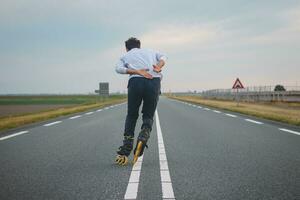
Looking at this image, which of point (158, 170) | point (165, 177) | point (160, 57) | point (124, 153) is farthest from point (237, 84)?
point (165, 177)

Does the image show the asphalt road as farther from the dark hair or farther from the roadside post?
the roadside post

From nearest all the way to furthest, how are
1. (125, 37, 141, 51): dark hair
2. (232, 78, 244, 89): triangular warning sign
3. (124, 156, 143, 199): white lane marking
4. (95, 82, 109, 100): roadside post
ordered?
(124, 156, 143, 199): white lane marking < (125, 37, 141, 51): dark hair < (232, 78, 244, 89): triangular warning sign < (95, 82, 109, 100): roadside post

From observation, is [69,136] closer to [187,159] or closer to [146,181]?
[187,159]

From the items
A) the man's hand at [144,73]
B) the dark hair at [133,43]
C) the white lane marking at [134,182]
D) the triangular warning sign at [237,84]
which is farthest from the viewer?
the triangular warning sign at [237,84]

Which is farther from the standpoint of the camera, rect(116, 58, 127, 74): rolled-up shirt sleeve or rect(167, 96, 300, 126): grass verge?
rect(167, 96, 300, 126): grass verge

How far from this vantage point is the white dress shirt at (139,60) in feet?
17.6

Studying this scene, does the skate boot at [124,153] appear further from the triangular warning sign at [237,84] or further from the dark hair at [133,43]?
the triangular warning sign at [237,84]

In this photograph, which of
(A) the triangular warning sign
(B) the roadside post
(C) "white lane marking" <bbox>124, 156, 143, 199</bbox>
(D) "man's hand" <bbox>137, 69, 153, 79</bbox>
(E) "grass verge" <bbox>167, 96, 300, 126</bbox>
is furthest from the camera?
(B) the roadside post

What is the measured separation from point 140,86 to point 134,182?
158 cm

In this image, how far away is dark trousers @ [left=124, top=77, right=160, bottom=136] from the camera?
17.4ft

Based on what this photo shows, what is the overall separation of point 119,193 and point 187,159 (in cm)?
212

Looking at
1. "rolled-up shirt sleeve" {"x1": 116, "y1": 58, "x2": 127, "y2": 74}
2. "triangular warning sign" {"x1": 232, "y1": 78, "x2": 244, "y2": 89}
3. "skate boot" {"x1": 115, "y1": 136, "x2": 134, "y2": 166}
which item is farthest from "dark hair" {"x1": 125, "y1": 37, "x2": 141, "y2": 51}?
"triangular warning sign" {"x1": 232, "y1": 78, "x2": 244, "y2": 89}

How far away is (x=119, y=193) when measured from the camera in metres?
3.75

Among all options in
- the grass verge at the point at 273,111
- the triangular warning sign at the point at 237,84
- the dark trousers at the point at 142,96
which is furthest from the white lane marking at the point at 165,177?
the triangular warning sign at the point at 237,84
